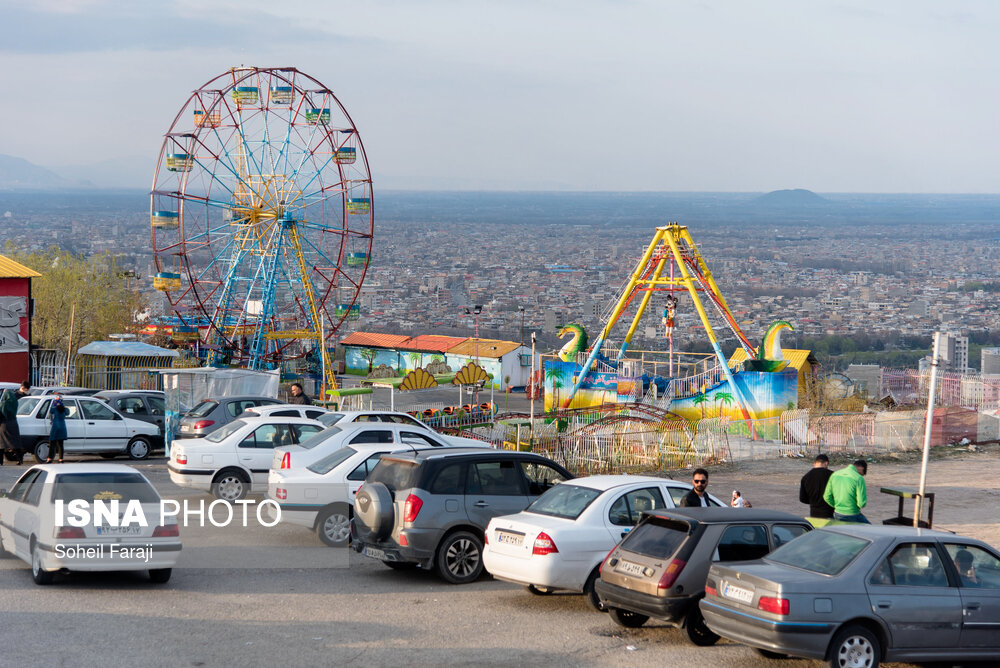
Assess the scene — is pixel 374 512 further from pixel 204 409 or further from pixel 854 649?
pixel 204 409

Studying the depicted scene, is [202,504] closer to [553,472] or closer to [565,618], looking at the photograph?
[553,472]

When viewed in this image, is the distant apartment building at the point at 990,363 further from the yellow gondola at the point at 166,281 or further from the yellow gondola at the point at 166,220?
the yellow gondola at the point at 166,220

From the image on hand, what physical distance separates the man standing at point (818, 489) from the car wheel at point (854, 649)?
5.24 meters

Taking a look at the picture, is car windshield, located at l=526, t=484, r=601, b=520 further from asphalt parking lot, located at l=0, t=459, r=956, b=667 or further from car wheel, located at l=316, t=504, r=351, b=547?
car wheel, located at l=316, t=504, r=351, b=547

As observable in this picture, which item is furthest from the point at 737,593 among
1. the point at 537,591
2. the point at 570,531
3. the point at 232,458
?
the point at 232,458

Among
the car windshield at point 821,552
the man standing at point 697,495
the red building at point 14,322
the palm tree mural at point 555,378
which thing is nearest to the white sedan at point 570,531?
the man standing at point 697,495

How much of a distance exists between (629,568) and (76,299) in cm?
4727

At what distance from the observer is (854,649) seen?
9508mm

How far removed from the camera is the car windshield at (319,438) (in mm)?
17453

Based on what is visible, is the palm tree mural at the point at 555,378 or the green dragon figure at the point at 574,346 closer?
the palm tree mural at the point at 555,378

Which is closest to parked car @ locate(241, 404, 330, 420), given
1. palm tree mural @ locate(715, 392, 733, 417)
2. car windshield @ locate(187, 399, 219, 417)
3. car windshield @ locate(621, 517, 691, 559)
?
car windshield @ locate(187, 399, 219, 417)

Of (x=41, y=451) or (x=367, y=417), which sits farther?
(x=41, y=451)

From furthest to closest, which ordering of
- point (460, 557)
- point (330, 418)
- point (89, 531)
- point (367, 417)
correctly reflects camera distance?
point (330, 418) → point (367, 417) → point (460, 557) → point (89, 531)

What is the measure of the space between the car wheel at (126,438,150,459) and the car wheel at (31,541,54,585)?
11.9 meters
